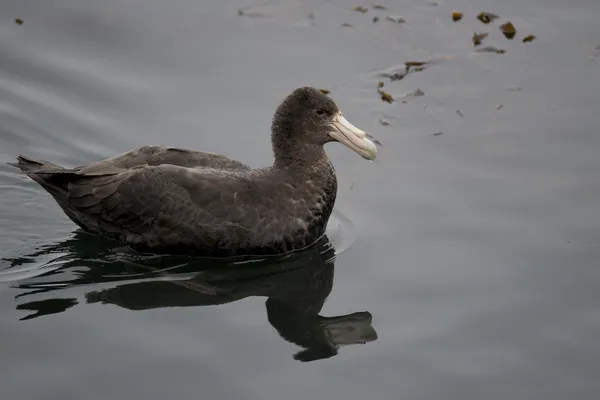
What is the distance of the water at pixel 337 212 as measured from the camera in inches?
280

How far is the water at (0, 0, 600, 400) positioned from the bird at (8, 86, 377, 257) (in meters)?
0.20

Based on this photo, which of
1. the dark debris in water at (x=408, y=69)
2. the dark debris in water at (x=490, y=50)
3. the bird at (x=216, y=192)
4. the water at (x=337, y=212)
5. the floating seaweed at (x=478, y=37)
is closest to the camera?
the water at (x=337, y=212)

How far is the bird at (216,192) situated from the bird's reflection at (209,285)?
0.14m

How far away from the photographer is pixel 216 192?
852cm

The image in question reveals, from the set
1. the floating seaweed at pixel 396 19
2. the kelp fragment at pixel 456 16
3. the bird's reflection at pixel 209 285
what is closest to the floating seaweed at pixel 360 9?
the floating seaweed at pixel 396 19

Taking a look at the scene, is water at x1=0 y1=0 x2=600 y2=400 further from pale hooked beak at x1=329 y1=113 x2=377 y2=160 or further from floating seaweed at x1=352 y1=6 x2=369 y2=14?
pale hooked beak at x1=329 y1=113 x2=377 y2=160

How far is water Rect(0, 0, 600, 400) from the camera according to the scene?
280 inches

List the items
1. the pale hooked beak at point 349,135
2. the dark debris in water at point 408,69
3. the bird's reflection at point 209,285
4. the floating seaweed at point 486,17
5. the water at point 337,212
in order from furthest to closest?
the floating seaweed at point 486,17, the dark debris in water at point 408,69, the pale hooked beak at point 349,135, the bird's reflection at point 209,285, the water at point 337,212

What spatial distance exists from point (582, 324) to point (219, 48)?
5496 millimetres

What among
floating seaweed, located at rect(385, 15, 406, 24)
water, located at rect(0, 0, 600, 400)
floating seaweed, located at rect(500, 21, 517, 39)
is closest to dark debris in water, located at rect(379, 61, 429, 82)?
water, located at rect(0, 0, 600, 400)

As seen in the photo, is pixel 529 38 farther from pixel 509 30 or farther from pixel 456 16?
pixel 456 16

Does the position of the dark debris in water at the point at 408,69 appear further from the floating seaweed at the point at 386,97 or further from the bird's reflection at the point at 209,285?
the bird's reflection at the point at 209,285

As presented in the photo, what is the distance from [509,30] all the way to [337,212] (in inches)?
150

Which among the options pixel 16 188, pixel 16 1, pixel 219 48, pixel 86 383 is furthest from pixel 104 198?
pixel 16 1
